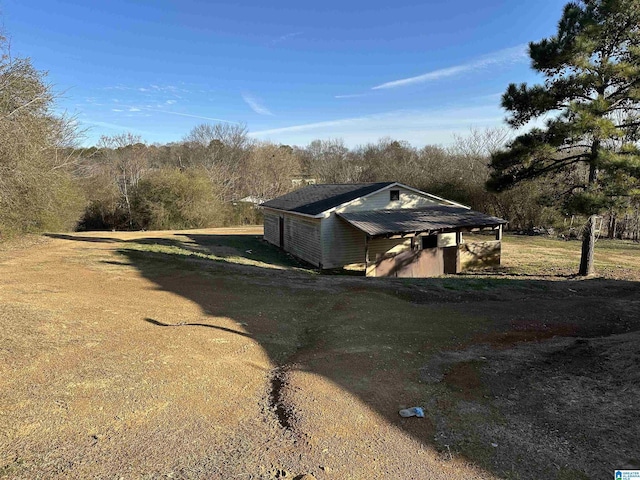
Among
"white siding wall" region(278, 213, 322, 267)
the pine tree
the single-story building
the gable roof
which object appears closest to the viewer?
the pine tree

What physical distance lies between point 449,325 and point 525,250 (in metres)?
16.8

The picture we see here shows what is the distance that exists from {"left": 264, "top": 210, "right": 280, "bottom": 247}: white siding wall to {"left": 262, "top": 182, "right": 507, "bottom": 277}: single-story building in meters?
3.50

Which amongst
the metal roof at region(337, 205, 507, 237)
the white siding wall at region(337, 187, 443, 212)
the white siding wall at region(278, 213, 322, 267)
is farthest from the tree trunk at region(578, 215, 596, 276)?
the white siding wall at region(278, 213, 322, 267)

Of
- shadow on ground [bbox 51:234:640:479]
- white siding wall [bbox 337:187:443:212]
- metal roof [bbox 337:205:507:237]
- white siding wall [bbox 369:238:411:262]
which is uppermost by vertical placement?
white siding wall [bbox 337:187:443:212]

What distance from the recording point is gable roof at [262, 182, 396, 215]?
18.0 m

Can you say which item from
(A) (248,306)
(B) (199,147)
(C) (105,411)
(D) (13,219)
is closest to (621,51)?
(A) (248,306)

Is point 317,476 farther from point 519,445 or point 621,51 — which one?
point 621,51

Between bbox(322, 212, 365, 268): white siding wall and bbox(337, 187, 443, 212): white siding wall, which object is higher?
bbox(337, 187, 443, 212): white siding wall

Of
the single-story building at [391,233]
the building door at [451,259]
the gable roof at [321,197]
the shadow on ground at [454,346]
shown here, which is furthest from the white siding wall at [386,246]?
the shadow on ground at [454,346]

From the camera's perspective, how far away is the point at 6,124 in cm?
1103

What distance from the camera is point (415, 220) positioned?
1706 cm

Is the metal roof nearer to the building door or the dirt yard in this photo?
the building door

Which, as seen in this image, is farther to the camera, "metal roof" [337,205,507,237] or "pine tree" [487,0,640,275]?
"metal roof" [337,205,507,237]

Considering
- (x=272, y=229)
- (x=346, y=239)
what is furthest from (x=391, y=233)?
(x=272, y=229)
